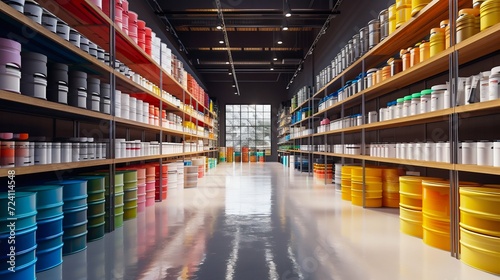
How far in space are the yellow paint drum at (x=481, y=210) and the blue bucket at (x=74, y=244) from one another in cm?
381

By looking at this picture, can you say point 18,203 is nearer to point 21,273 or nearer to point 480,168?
point 21,273

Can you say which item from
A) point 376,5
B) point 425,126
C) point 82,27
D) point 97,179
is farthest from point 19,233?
point 376,5

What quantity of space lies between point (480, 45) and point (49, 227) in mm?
4509

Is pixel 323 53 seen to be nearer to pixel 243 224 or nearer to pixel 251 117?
pixel 243 224

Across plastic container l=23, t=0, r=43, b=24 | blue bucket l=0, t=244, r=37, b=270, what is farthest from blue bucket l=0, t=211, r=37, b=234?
plastic container l=23, t=0, r=43, b=24

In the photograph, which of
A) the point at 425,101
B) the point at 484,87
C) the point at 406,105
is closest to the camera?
the point at 484,87

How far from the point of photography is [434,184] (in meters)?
3.49

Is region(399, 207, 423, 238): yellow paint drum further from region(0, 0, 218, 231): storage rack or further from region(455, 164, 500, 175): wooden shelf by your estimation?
region(0, 0, 218, 231): storage rack

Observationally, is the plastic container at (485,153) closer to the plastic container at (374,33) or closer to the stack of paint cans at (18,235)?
the plastic container at (374,33)

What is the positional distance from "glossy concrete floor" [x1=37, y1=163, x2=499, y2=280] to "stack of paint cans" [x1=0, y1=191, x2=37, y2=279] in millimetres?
317

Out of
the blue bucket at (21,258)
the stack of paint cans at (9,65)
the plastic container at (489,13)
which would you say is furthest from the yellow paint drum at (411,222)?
the stack of paint cans at (9,65)

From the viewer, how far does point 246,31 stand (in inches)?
574

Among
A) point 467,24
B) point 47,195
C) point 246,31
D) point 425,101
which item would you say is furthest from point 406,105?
point 246,31

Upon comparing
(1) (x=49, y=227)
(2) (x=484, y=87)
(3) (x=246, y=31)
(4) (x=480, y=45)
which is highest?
(3) (x=246, y=31)
